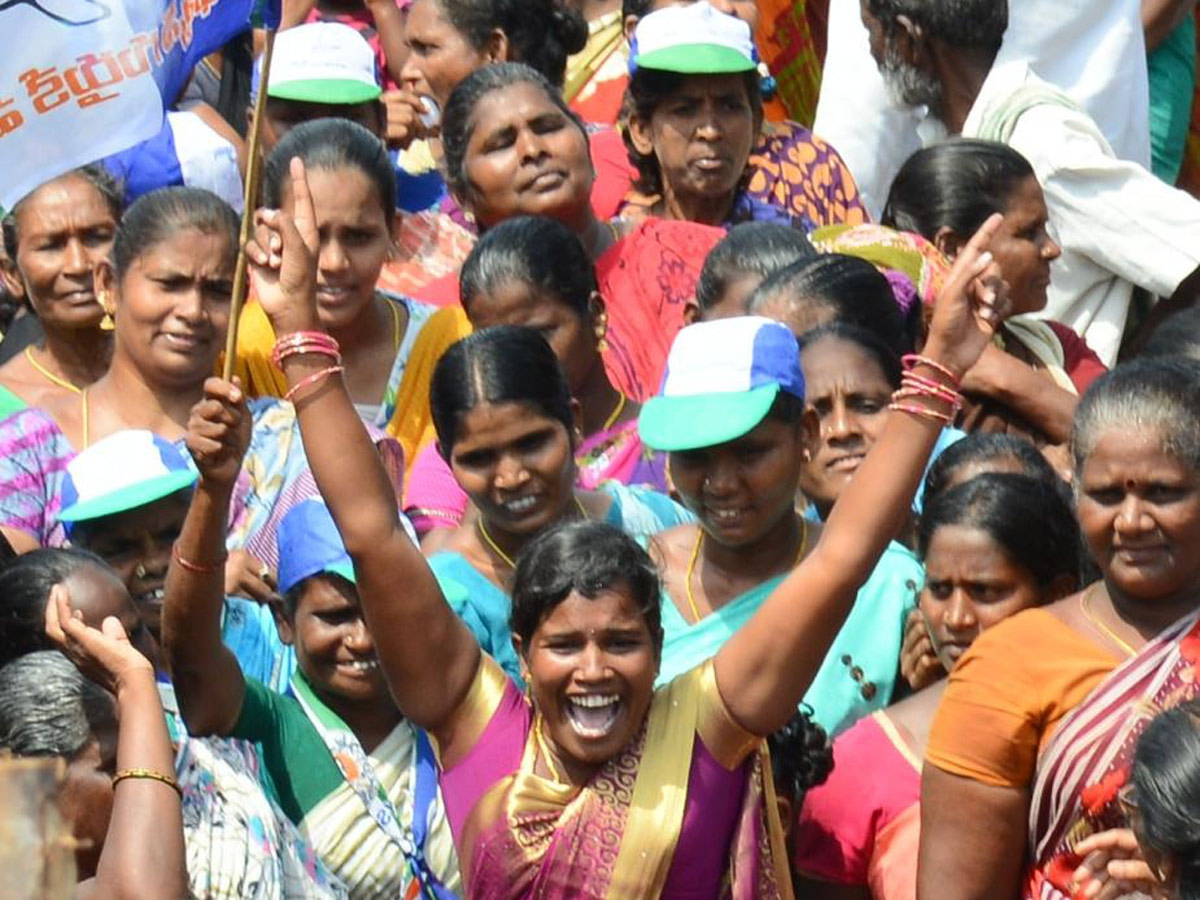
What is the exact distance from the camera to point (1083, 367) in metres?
6.85

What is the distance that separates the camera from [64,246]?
22.4 ft

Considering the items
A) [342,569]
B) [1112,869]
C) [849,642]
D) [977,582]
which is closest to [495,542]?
[342,569]

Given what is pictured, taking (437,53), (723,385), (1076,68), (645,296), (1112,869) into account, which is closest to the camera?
(1112,869)

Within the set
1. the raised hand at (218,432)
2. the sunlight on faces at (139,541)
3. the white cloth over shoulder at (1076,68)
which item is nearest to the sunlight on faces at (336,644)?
the sunlight on faces at (139,541)

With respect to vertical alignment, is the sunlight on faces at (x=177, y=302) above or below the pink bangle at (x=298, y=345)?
below

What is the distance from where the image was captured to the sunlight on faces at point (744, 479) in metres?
5.45

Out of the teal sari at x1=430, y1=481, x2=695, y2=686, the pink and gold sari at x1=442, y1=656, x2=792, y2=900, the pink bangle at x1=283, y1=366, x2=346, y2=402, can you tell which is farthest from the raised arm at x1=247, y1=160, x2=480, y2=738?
the teal sari at x1=430, y1=481, x2=695, y2=686

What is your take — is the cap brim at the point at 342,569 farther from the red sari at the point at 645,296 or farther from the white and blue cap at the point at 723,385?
the red sari at the point at 645,296

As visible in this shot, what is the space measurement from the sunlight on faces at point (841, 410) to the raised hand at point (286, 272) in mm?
1448

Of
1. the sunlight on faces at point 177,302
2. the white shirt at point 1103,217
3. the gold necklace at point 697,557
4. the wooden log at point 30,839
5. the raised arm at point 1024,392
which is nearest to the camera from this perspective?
the wooden log at point 30,839

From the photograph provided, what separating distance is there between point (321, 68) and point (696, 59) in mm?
1045

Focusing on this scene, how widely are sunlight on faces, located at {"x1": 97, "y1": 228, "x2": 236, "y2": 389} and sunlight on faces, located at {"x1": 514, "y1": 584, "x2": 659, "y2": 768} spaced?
5.83 ft

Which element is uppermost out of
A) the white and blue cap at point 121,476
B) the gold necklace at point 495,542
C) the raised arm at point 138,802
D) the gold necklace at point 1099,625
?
the gold necklace at point 1099,625

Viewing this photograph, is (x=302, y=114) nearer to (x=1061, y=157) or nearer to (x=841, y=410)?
(x=1061, y=157)
